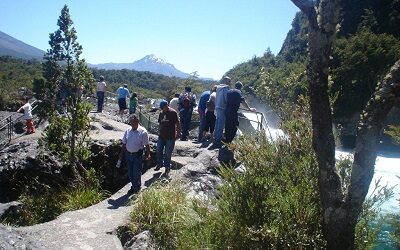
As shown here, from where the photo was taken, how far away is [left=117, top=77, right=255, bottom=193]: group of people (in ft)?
27.4

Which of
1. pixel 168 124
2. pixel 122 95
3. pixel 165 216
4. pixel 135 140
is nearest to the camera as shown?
pixel 165 216

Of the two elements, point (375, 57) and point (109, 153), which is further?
point (375, 57)

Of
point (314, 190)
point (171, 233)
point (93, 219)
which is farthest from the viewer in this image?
point (93, 219)

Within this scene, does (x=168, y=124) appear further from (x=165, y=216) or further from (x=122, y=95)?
(x=122, y=95)

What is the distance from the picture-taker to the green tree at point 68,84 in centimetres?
951

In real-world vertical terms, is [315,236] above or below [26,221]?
above

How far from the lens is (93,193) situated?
8883mm

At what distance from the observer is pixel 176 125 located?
358 inches

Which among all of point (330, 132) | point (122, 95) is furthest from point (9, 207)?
point (122, 95)

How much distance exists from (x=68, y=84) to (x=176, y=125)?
9.74 feet

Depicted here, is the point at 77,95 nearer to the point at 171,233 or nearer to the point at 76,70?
the point at 76,70

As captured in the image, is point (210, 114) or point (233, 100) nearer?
point (233, 100)

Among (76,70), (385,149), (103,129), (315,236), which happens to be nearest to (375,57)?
(385,149)

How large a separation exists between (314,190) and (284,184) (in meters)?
0.54
